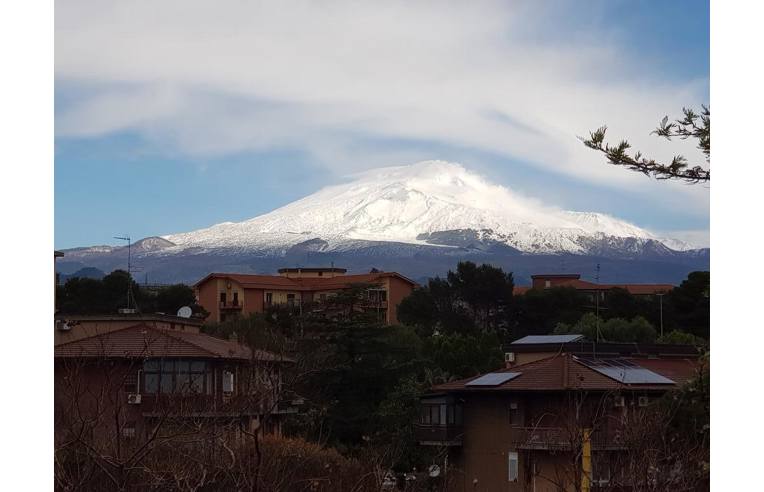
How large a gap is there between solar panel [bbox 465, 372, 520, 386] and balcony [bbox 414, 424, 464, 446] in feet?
2.55

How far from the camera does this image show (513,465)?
1468 cm

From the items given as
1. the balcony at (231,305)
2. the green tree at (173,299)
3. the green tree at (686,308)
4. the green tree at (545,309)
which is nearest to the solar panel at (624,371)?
the green tree at (686,308)

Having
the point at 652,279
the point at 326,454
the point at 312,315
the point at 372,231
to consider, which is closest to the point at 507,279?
the point at 312,315

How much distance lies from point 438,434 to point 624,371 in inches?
128

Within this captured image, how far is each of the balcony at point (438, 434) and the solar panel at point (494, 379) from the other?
78 centimetres

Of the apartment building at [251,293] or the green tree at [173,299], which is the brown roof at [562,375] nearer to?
the green tree at [173,299]

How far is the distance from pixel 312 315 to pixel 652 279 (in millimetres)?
99067

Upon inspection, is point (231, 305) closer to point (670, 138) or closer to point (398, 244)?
point (670, 138)

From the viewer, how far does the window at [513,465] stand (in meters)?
14.6

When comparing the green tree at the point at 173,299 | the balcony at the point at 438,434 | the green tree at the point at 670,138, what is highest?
the green tree at the point at 670,138

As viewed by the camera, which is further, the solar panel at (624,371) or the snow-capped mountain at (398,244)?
the snow-capped mountain at (398,244)

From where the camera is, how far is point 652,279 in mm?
111125

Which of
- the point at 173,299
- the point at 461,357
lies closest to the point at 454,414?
the point at 461,357
